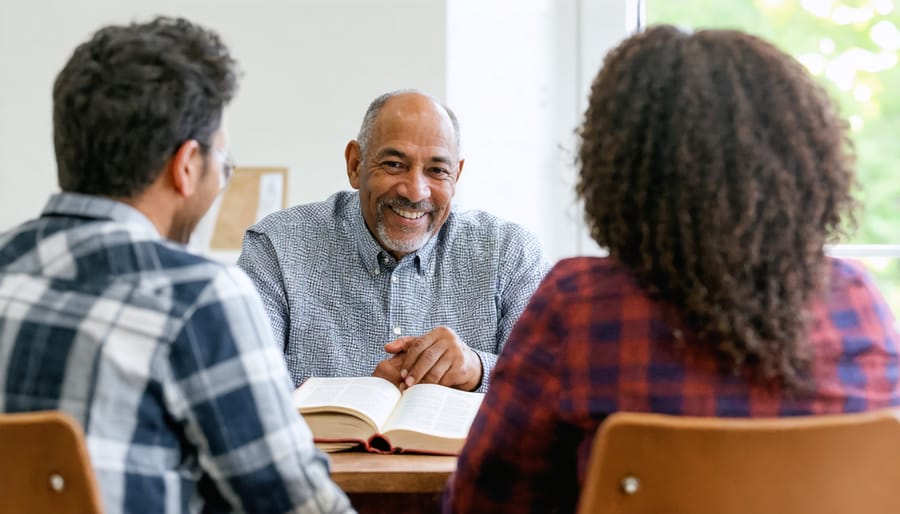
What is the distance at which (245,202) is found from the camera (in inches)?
119

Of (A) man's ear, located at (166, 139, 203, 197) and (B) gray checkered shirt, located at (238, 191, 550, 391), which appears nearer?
(A) man's ear, located at (166, 139, 203, 197)

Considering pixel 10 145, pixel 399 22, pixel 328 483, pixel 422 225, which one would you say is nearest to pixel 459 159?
pixel 422 225

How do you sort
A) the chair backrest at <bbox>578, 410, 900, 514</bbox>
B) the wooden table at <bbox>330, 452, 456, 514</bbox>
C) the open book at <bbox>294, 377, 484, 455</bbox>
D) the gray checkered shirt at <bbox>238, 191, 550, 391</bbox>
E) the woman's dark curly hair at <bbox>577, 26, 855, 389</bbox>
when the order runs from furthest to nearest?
the gray checkered shirt at <bbox>238, 191, 550, 391</bbox> < the open book at <bbox>294, 377, 484, 455</bbox> < the wooden table at <bbox>330, 452, 456, 514</bbox> < the woman's dark curly hair at <bbox>577, 26, 855, 389</bbox> < the chair backrest at <bbox>578, 410, 900, 514</bbox>

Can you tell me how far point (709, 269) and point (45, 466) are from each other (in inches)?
27.3

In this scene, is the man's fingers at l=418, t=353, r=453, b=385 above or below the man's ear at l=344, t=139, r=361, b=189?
below

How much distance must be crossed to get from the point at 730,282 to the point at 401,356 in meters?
0.98

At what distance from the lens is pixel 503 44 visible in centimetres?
305

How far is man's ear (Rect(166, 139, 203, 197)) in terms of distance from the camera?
1161mm

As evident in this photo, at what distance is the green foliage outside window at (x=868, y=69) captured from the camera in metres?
3.04

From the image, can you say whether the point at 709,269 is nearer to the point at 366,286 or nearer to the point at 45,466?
the point at 45,466

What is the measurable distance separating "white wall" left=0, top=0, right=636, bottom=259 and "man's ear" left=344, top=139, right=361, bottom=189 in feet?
2.06

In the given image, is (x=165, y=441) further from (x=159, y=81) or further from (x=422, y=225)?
(x=422, y=225)

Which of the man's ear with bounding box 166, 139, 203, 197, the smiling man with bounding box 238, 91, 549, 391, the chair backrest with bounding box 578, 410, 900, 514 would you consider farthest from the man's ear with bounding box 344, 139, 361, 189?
the chair backrest with bounding box 578, 410, 900, 514

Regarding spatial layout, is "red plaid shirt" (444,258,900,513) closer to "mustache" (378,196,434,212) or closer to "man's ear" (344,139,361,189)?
"mustache" (378,196,434,212)
